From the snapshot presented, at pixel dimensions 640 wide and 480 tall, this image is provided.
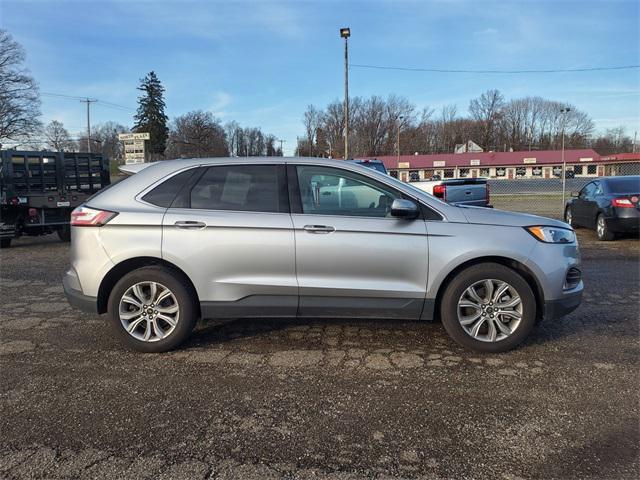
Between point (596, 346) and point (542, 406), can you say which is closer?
point (542, 406)

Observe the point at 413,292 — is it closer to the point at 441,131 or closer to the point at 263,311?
the point at 263,311

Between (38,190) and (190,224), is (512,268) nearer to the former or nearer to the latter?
(190,224)

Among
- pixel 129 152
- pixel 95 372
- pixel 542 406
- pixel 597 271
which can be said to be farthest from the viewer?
pixel 129 152

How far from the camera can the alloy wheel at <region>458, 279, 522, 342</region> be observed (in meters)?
4.08

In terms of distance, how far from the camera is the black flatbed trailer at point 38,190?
34.7 ft

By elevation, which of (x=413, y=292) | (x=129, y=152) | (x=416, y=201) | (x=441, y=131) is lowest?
(x=413, y=292)

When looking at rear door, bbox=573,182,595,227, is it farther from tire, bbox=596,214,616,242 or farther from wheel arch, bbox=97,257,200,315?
wheel arch, bbox=97,257,200,315

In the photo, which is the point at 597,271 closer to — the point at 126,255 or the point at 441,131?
the point at 126,255

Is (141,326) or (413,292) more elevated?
(413,292)

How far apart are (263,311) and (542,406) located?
2.28m

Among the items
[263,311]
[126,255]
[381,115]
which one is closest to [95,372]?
[126,255]

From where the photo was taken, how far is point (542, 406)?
3.27 m

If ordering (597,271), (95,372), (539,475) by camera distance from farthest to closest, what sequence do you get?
1. (597,271)
2. (95,372)
3. (539,475)

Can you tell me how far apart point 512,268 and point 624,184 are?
26.9ft
